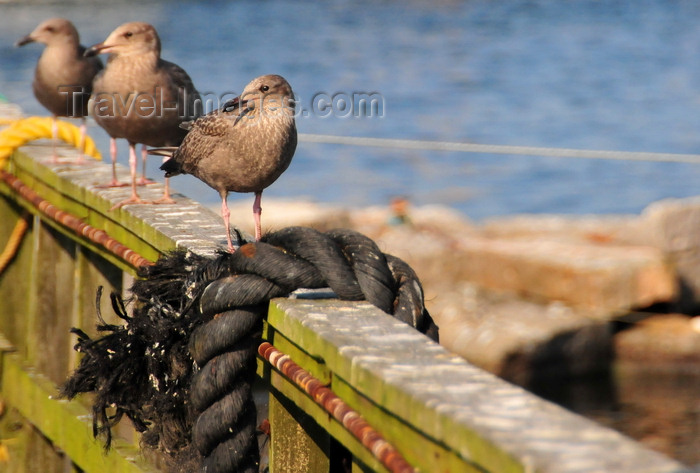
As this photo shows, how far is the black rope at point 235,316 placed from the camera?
7.30ft

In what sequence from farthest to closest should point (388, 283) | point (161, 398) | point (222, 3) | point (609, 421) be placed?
point (222, 3) < point (609, 421) < point (161, 398) < point (388, 283)

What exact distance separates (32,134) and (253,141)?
1650mm

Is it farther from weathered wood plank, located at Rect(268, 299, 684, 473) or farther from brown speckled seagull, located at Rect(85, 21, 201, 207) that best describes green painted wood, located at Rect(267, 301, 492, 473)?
brown speckled seagull, located at Rect(85, 21, 201, 207)

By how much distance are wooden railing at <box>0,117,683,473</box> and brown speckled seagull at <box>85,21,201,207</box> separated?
303 millimetres

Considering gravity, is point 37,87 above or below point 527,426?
above

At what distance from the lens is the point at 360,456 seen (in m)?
1.86

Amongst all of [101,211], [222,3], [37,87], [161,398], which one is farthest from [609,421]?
[222,3]

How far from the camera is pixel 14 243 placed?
4285 mm

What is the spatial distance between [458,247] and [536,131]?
17860mm

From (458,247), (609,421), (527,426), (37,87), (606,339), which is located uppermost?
(37,87)

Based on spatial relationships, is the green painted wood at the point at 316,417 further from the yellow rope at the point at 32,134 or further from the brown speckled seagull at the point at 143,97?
the yellow rope at the point at 32,134

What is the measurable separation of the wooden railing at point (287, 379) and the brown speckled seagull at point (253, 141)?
0.51 feet

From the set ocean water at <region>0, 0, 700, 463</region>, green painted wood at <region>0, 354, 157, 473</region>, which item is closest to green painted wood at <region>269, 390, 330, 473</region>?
green painted wood at <region>0, 354, 157, 473</region>

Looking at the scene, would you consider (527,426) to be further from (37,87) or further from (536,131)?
(536,131)
